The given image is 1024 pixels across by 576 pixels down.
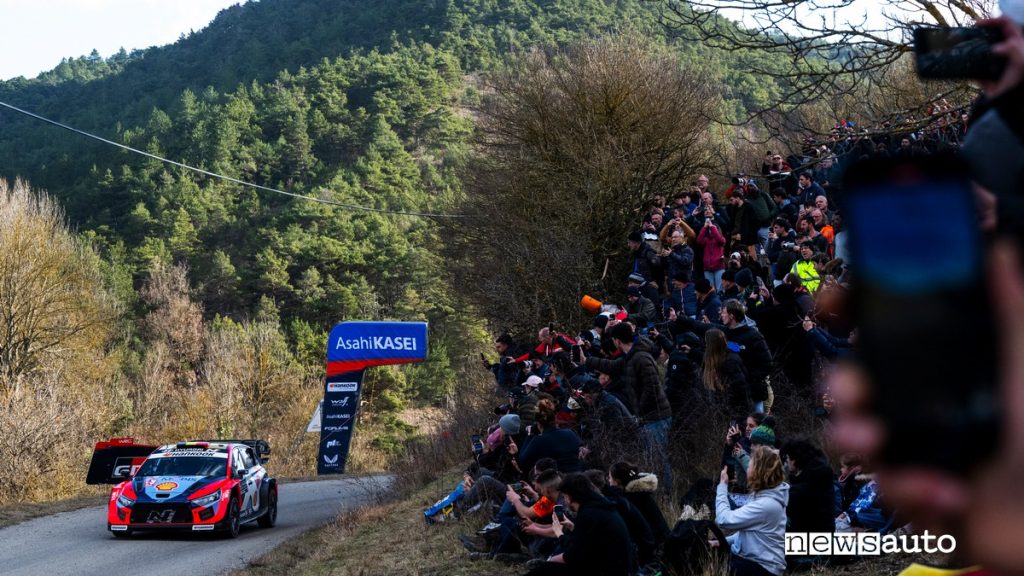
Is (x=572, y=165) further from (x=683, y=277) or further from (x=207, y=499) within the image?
(x=207, y=499)

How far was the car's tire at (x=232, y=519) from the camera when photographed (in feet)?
66.2

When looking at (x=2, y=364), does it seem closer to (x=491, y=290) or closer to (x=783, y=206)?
(x=491, y=290)

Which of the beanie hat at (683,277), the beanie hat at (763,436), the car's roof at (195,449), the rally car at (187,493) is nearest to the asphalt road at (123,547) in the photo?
the rally car at (187,493)

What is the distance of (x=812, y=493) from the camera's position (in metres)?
8.21

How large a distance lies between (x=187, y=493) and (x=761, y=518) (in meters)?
14.0

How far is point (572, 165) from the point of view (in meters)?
29.3

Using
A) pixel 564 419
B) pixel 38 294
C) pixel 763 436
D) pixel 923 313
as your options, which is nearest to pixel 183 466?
pixel 564 419

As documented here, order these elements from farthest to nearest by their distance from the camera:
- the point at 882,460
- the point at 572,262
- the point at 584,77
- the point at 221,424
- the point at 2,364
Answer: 1. the point at 221,424
2. the point at 2,364
3. the point at 584,77
4. the point at 572,262
5. the point at 882,460

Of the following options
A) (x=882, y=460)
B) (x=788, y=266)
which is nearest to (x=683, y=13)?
(x=788, y=266)

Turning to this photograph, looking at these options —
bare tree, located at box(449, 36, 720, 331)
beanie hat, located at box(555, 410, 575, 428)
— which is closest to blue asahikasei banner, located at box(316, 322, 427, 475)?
bare tree, located at box(449, 36, 720, 331)

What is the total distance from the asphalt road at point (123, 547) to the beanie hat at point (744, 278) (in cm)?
856

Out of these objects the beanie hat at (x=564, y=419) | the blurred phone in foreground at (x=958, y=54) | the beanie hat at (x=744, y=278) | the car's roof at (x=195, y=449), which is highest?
the blurred phone in foreground at (x=958, y=54)

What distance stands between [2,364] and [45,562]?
95.4 ft

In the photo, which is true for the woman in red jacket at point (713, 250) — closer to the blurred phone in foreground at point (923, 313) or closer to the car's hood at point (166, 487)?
the car's hood at point (166, 487)
